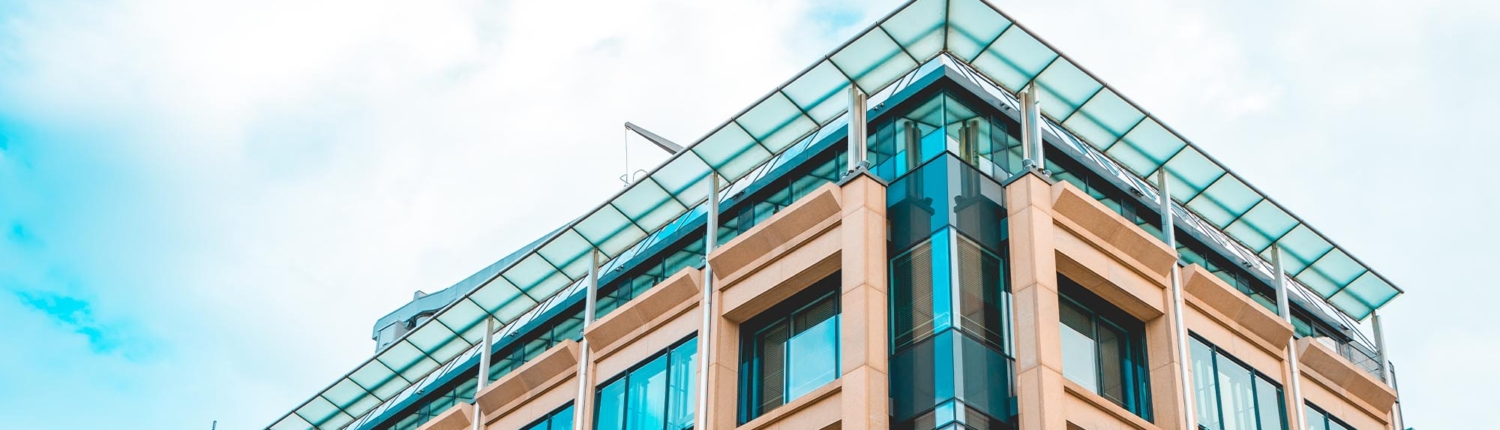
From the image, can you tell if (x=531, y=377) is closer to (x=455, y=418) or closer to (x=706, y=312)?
(x=455, y=418)

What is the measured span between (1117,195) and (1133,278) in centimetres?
363

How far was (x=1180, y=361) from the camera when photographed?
37719 mm

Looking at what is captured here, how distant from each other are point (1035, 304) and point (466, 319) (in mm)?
18809

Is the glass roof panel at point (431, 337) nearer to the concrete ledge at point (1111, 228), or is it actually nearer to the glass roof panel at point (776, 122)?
the glass roof panel at point (776, 122)

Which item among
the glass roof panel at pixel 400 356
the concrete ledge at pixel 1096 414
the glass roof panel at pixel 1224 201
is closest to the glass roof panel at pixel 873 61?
the concrete ledge at pixel 1096 414

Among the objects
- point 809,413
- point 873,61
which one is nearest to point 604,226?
point 873,61

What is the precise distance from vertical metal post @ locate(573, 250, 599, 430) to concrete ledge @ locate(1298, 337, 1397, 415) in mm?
16515

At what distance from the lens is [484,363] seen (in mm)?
47406

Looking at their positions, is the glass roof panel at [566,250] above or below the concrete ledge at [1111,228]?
above

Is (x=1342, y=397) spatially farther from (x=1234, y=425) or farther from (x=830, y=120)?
(x=830, y=120)

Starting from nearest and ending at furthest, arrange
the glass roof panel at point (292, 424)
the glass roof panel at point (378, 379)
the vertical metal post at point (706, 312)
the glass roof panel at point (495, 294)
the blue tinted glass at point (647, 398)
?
the vertical metal post at point (706, 312), the blue tinted glass at point (647, 398), the glass roof panel at point (495, 294), the glass roof panel at point (378, 379), the glass roof panel at point (292, 424)

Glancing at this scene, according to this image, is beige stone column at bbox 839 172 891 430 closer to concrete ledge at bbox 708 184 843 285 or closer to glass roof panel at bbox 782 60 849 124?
concrete ledge at bbox 708 184 843 285

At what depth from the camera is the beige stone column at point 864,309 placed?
34062 mm

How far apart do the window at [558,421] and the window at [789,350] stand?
629 cm
